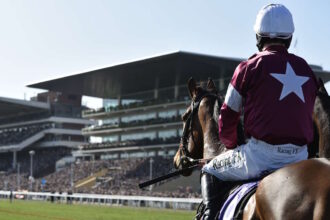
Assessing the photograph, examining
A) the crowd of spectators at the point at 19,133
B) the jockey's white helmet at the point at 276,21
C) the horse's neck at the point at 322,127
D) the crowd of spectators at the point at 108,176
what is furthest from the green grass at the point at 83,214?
the crowd of spectators at the point at 19,133

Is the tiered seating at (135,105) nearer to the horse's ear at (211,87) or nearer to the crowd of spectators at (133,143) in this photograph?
the crowd of spectators at (133,143)

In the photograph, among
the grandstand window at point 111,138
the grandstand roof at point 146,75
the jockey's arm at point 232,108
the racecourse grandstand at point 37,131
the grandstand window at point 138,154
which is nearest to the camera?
the jockey's arm at point 232,108

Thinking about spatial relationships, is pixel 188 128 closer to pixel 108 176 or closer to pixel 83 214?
pixel 83 214

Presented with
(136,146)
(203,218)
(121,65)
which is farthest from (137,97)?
(203,218)

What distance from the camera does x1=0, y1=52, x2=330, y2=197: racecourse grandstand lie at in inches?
2229

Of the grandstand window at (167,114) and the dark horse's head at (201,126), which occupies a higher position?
the grandstand window at (167,114)

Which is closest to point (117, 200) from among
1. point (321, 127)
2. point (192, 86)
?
point (321, 127)

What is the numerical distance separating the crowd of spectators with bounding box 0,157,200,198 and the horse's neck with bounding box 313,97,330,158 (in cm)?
4142

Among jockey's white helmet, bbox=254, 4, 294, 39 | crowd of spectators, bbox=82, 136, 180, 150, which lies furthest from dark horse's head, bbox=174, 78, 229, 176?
crowd of spectators, bbox=82, 136, 180, 150

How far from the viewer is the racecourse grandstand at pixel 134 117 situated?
186 feet

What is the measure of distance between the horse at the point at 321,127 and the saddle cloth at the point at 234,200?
5.41ft

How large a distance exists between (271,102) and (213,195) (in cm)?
100

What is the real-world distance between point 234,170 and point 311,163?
91 centimetres

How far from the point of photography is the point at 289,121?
375 centimetres
